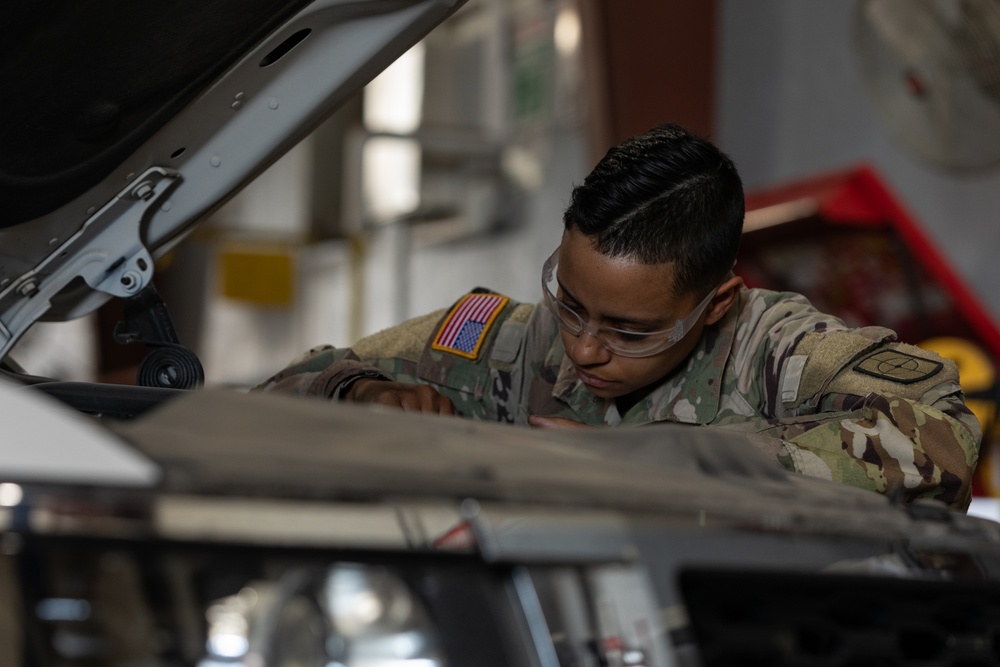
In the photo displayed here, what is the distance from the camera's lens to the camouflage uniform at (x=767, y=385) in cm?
139

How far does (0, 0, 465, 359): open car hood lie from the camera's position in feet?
4.57

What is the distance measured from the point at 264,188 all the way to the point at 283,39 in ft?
23.2

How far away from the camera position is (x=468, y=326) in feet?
6.40

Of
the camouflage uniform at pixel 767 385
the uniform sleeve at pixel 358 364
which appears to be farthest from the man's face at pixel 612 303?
the uniform sleeve at pixel 358 364

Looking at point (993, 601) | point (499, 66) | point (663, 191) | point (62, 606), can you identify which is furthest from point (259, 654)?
point (499, 66)

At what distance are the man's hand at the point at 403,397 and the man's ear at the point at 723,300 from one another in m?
0.38

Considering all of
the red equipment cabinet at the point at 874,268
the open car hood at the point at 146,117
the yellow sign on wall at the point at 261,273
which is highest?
the open car hood at the point at 146,117

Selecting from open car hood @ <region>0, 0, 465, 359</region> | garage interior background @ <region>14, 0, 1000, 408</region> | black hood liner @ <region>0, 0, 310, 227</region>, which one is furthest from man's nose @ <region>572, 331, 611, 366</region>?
garage interior background @ <region>14, 0, 1000, 408</region>

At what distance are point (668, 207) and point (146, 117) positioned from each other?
68 centimetres

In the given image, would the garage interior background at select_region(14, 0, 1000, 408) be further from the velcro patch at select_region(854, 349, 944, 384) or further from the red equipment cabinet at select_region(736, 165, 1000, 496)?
the velcro patch at select_region(854, 349, 944, 384)

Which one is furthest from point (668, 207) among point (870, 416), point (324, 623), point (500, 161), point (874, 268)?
point (500, 161)

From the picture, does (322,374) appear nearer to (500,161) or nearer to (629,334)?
(629,334)

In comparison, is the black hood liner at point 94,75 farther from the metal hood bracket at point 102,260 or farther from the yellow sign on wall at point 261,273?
the yellow sign on wall at point 261,273

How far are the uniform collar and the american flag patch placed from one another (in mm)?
149
